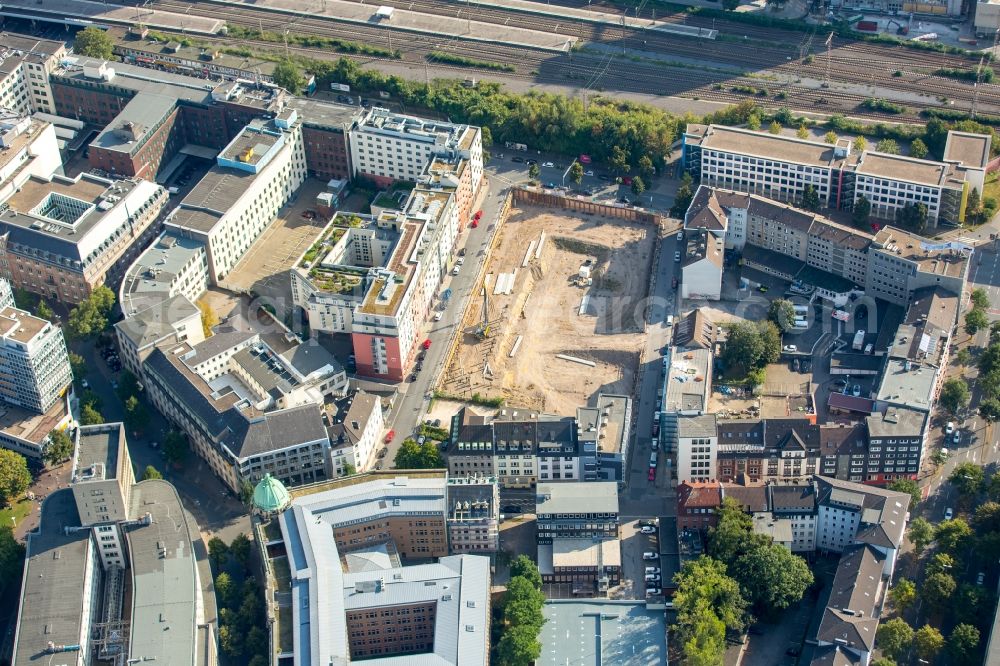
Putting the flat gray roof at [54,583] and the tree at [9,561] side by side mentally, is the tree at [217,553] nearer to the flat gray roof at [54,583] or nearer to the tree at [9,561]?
the flat gray roof at [54,583]

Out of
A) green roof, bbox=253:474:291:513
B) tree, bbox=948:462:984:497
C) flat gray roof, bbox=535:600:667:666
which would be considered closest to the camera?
flat gray roof, bbox=535:600:667:666

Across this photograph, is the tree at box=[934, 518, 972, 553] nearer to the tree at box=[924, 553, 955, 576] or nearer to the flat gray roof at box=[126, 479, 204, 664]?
the tree at box=[924, 553, 955, 576]

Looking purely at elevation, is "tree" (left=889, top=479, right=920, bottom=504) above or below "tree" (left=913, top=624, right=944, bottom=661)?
above

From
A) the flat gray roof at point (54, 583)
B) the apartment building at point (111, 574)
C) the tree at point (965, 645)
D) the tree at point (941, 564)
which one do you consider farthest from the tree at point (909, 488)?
the flat gray roof at point (54, 583)

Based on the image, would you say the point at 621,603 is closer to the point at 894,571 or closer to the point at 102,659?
the point at 894,571

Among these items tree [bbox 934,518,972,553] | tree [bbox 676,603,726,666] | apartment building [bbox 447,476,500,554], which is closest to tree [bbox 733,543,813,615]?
tree [bbox 676,603,726,666]

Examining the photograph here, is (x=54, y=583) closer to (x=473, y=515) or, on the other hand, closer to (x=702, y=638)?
(x=473, y=515)

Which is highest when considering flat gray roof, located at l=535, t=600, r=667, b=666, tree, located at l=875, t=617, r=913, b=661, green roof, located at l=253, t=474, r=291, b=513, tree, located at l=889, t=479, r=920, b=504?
green roof, located at l=253, t=474, r=291, b=513
